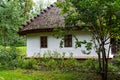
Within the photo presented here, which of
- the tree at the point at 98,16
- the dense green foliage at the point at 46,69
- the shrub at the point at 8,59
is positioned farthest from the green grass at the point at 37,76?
the shrub at the point at 8,59

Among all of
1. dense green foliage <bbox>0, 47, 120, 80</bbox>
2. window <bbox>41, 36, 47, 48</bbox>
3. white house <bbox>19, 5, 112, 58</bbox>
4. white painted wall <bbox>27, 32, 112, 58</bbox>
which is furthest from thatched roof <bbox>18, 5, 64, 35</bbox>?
dense green foliage <bbox>0, 47, 120, 80</bbox>

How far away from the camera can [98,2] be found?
12.4 m

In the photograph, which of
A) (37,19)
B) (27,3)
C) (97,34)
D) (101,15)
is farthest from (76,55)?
(27,3)

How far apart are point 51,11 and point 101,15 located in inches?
480

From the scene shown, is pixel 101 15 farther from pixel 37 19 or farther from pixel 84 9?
pixel 37 19

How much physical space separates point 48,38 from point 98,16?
1020cm

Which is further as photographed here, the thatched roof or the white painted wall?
the thatched roof

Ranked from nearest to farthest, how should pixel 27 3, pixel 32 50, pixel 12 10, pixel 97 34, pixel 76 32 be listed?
1. pixel 97 34
2. pixel 76 32
3. pixel 32 50
4. pixel 12 10
5. pixel 27 3

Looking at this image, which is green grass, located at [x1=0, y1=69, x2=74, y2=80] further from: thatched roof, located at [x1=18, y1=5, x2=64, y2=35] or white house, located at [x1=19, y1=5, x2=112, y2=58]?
thatched roof, located at [x1=18, y1=5, x2=64, y2=35]

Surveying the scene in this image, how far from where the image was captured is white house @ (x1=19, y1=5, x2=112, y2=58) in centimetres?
2117

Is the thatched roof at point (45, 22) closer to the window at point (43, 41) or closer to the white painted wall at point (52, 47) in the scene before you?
the white painted wall at point (52, 47)

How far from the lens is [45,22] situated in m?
22.7

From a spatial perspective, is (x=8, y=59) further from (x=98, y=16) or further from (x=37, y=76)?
(x=98, y=16)

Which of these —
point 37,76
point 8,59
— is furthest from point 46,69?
point 37,76
